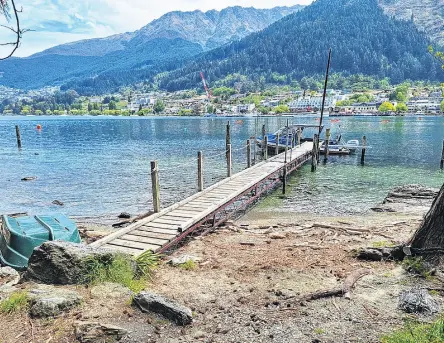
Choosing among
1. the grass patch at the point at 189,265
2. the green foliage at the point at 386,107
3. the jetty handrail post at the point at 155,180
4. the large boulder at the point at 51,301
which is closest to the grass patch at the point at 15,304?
the large boulder at the point at 51,301

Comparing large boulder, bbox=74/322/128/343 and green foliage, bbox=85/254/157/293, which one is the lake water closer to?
green foliage, bbox=85/254/157/293

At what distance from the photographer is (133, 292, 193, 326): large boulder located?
5980mm

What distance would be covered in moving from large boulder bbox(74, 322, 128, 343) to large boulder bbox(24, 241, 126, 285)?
1.77m

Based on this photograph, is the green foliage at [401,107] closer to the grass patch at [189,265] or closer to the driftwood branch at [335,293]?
the grass patch at [189,265]

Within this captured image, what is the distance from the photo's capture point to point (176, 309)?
6.04m

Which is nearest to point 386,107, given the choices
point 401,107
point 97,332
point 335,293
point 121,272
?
point 401,107

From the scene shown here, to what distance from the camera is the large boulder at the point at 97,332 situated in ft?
17.4

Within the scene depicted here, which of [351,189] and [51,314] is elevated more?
[51,314]

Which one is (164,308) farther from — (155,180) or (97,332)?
(155,180)

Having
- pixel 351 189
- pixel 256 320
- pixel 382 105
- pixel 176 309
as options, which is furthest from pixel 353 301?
pixel 382 105

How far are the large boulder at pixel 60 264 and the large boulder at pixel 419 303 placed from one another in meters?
5.97

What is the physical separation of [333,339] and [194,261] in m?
5.07

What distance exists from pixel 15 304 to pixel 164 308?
2585 millimetres

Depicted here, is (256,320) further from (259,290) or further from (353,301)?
(353,301)
